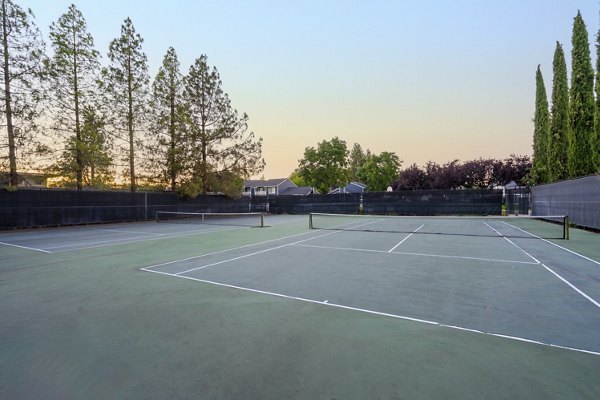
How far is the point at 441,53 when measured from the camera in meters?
19.7

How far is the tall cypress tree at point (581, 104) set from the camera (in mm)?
17750

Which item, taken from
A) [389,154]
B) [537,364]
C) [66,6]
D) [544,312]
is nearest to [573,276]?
[544,312]

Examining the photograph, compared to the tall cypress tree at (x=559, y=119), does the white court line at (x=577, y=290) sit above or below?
below

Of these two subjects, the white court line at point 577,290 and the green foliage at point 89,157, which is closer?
the white court line at point 577,290

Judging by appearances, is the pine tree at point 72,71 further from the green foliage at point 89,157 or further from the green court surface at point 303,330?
the green court surface at point 303,330

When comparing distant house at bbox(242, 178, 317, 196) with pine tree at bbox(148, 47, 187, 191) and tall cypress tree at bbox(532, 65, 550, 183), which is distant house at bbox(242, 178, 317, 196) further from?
tall cypress tree at bbox(532, 65, 550, 183)

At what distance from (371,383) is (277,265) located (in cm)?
534

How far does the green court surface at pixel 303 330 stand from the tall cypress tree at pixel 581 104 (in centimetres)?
1419

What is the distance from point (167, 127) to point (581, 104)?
31288mm

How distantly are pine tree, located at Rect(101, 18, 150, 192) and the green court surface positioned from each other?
2209 centimetres

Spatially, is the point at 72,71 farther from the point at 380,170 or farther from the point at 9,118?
the point at 380,170

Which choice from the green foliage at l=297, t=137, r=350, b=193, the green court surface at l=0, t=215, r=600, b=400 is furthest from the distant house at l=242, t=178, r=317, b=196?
the green court surface at l=0, t=215, r=600, b=400

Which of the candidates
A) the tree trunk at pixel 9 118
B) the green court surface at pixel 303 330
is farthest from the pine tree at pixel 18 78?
the green court surface at pixel 303 330

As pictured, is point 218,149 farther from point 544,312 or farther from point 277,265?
point 544,312
